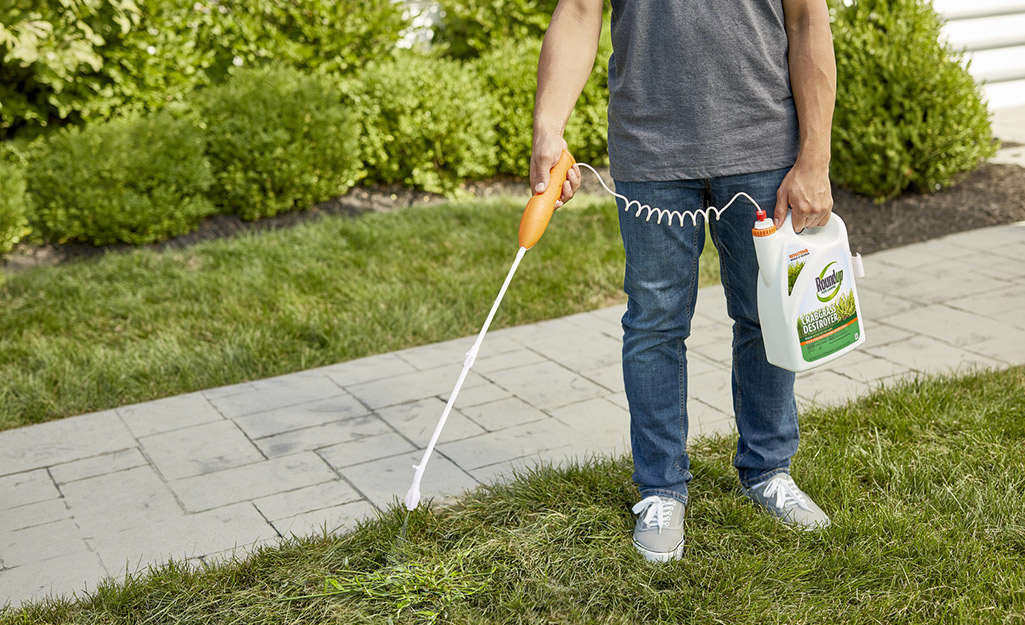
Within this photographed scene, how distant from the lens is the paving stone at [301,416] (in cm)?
338

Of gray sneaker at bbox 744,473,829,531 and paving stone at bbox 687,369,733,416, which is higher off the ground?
gray sneaker at bbox 744,473,829,531

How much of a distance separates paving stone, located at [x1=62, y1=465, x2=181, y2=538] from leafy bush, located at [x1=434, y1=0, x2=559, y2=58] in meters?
4.83

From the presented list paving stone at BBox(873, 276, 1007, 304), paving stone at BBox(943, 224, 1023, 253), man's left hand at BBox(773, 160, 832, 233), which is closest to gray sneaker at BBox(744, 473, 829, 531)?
man's left hand at BBox(773, 160, 832, 233)

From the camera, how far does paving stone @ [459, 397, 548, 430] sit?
3357 mm

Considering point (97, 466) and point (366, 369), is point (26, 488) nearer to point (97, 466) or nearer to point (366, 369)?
point (97, 466)

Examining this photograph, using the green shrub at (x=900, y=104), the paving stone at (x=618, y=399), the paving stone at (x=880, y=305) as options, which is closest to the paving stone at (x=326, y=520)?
the paving stone at (x=618, y=399)

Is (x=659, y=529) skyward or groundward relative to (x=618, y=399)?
skyward

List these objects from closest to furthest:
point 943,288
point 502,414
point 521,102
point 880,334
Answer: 1. point 502,414
2. point 880,334
3. point 943,288
4. point 521,102

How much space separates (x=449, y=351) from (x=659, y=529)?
1.82 meters

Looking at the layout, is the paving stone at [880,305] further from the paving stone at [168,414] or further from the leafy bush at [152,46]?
the leafy bush at [152,46]

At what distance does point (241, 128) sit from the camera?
5863mm

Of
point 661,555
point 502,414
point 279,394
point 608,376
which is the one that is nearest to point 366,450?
point 502,414

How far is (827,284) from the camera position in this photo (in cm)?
233

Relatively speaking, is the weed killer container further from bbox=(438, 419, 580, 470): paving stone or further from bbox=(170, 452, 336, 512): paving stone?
bbox=(170, 452, 336, 512): paving stone
